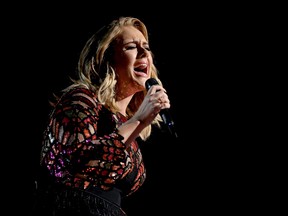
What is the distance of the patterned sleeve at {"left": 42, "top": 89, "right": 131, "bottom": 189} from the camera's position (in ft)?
4.51

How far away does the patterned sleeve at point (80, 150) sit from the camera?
1.38 meters

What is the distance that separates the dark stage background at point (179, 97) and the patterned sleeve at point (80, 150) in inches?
29.1

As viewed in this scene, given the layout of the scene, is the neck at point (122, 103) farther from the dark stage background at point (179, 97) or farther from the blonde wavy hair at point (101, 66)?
the dark stage background at point (179, 97)

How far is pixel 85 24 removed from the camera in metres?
2.46

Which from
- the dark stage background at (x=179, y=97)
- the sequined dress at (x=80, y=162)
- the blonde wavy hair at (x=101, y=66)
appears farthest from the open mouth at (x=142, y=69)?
the dark stage background at (x=179, y=97)

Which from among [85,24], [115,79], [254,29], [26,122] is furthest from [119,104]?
[254,29]

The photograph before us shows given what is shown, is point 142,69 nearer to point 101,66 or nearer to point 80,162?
point 101,66

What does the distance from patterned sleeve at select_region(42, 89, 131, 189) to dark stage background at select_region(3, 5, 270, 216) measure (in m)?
0.74

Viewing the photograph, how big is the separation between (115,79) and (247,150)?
1203 mm

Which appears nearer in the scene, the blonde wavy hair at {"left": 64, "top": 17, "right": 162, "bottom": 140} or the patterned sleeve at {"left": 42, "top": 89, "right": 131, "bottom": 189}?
the patterned sleeve at {"left": 42, "top": 89, "right": 131, "bottom": 189}

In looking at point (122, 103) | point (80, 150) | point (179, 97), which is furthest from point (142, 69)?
point (179, 97)

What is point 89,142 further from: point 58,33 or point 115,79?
point 58,33

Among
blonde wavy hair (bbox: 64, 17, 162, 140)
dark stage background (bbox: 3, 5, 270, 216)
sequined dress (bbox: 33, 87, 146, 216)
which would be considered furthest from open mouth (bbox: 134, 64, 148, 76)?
dark stage background (bbox: 3, 5, 270, 216)

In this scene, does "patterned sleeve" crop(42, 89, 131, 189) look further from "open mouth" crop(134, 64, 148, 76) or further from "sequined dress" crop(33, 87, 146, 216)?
"open mouth" crop(134, 64, 148, 76)
